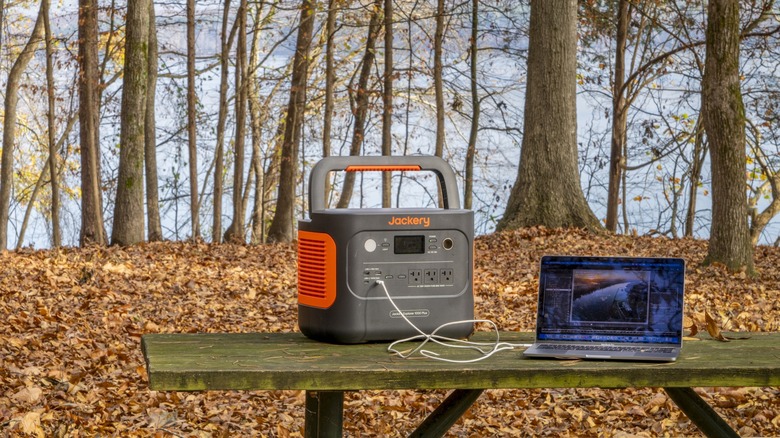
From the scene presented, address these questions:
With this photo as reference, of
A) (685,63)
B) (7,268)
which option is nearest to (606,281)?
(7,268)

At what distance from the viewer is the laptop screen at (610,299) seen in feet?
9.96

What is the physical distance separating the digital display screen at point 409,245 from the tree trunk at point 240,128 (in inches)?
547

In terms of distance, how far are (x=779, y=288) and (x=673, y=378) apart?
816 centimetres

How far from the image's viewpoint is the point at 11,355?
6.65 metres

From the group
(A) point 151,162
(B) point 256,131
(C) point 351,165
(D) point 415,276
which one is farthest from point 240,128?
(D) point 415,276

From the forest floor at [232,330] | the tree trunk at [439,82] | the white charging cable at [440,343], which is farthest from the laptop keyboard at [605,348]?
the tree trunk at [439,82]

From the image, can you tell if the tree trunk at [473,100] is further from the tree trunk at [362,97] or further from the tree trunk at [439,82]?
the tree trunk at [362,97]

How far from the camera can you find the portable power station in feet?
10.0

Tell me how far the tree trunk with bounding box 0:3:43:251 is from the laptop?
1949 cm

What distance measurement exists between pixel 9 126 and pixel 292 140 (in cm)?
759

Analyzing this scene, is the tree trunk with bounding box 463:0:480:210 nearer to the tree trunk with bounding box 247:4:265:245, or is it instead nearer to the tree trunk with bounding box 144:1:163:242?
the tree trunk with bounding box 247:4:265:245

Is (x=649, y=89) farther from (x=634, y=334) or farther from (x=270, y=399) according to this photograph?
(x=634, y=334)

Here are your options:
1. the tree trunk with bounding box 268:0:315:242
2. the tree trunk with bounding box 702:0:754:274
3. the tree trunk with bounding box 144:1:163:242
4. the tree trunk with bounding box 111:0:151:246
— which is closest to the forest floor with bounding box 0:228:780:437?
the tree trunk with bounding box 702:0:754:274

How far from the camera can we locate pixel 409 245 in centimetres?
310
